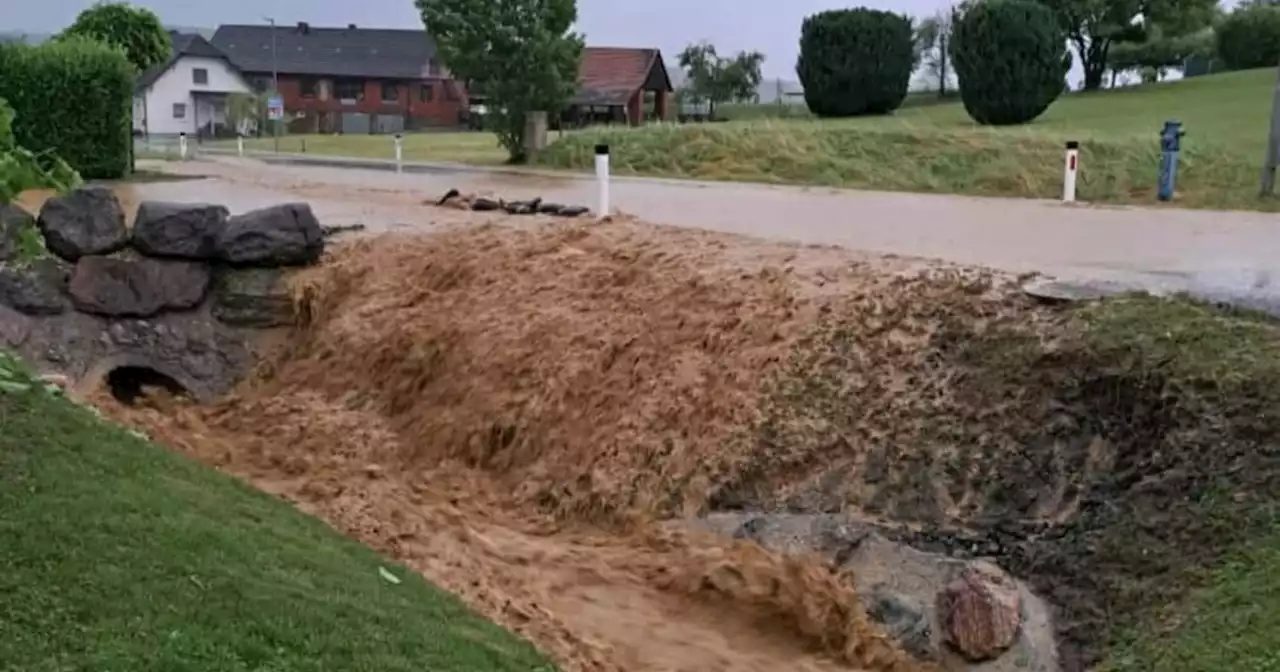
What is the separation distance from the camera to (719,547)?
7473 mm

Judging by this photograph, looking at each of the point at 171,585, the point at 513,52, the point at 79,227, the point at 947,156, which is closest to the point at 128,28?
the point at 513,52

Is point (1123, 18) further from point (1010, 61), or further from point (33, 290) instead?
point (33, 290)

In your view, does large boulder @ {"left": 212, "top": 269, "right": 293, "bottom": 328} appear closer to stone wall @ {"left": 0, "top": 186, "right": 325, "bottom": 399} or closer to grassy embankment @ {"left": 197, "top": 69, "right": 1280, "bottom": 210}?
stone wall @ {"left": 0, "top": 186, "right": 325, "bottom": 399}

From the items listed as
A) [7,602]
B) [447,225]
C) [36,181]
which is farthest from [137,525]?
[447,225]

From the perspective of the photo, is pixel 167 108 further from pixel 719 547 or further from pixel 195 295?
pixel 719 547

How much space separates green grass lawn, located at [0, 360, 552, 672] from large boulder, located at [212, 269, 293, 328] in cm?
626

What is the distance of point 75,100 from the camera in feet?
84.9

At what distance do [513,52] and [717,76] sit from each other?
31.2 m

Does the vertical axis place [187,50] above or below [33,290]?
above

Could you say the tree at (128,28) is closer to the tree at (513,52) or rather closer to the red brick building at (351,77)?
the tree at (513,52)

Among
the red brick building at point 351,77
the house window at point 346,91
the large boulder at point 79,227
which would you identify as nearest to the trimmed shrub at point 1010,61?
the large boulder at point 79,227

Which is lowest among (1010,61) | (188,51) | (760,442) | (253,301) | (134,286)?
(760,442)

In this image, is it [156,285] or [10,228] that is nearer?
[10,228]

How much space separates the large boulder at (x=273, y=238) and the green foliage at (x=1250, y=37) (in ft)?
160
